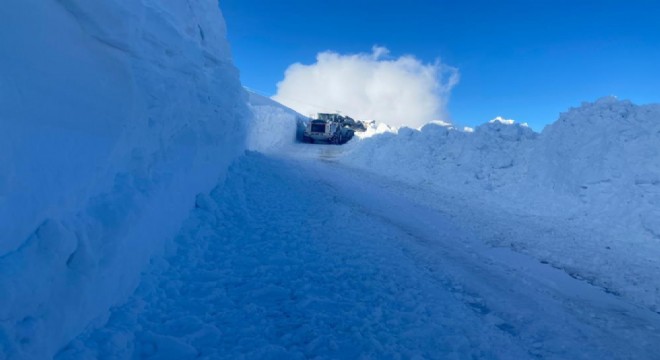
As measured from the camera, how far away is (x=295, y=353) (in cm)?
339

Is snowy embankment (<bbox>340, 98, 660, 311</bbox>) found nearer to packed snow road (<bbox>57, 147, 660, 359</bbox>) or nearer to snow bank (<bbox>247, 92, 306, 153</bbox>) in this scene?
packed snow road (<bbox>57, 147, 660, 359</bbox>)

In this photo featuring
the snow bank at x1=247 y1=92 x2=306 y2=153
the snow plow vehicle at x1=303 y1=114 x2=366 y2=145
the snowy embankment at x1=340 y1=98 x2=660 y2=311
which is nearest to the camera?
the snowy embankment at x1=340 y1=98 x2=660 y2=311

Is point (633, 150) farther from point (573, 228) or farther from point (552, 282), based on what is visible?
point (552, 282)

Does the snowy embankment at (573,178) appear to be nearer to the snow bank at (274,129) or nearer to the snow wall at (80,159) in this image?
the snow wall at (80,159)

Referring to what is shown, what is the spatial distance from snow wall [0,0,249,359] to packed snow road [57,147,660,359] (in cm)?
41

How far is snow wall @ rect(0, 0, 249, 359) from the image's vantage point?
264 centimetres

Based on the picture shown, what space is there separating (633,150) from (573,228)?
425 cm

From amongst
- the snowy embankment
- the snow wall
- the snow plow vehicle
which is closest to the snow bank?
the snow plow vehicle

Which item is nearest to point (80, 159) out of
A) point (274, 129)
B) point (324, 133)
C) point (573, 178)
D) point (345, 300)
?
point (345, 300)

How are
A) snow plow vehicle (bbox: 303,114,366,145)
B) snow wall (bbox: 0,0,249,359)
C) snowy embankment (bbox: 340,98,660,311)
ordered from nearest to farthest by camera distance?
snow wall (bbox: 0,0,249,359) → snowy embankment (bbox: 340,98,660,311) → snow plow vehicle (bbox: 303,114,366,145)

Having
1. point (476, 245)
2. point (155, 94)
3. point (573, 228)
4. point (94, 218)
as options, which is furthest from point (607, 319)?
point (155, 94)

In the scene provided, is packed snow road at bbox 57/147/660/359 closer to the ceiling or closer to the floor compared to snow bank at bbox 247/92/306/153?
closer to the floor

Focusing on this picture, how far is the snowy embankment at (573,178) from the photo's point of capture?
709cm

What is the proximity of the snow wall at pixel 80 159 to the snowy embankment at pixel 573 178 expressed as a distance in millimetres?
6552
